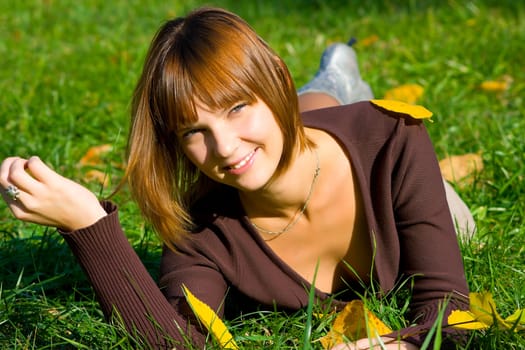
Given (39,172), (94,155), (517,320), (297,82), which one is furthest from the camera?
(297,82)

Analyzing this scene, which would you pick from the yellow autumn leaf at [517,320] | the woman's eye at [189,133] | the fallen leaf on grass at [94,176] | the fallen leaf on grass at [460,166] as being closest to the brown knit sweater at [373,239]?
the yellow autumn leaf at [517,320]

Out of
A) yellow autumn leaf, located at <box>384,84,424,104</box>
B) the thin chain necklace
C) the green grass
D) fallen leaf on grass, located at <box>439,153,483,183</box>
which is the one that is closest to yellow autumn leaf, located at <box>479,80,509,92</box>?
the green grass

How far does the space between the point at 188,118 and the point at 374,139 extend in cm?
55

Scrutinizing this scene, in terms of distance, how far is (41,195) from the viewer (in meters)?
1.69

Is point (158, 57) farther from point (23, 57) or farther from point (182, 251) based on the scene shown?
point (23, 57)

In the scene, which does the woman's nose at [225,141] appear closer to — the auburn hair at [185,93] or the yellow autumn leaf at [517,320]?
the auburn hair at [185,93]

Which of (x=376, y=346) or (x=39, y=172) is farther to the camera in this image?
(x=376, y=346)

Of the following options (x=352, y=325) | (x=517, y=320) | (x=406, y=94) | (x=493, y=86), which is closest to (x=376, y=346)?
(x=352, y=325)

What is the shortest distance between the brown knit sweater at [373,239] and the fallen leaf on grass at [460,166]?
0.87 metres

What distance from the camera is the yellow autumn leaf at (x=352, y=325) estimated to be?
78.1 inches

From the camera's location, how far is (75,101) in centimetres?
399

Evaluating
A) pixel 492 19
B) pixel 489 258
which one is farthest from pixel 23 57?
pixel 489 258

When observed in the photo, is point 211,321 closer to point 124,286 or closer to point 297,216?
point 124,286

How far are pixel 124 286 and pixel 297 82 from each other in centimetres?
242
